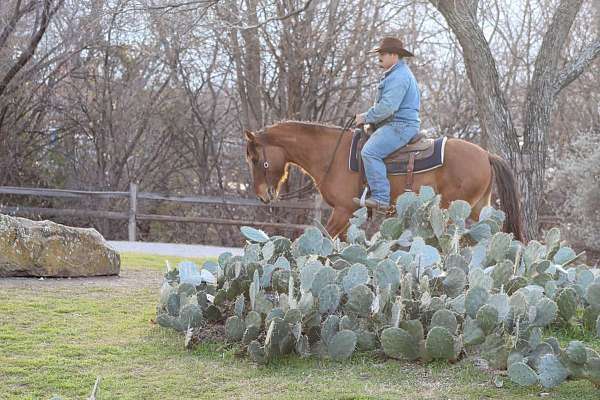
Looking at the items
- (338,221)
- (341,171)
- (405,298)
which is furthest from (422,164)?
(405,298)

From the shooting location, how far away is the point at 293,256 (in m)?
5.38

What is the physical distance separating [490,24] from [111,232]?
9.95 m

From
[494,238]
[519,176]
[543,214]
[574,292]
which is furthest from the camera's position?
[543,214]

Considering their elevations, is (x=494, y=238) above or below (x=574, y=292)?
above

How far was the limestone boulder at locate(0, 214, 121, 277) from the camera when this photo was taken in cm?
700

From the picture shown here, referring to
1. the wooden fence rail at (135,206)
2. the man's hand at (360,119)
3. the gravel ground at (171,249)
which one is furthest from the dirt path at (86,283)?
the wooden fence rail at (135,206)

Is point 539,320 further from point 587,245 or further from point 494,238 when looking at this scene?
point 587,245

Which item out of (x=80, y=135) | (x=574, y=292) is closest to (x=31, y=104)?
(x=80, y=135)

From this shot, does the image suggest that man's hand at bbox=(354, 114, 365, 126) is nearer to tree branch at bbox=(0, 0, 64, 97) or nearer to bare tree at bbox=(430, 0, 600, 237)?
bare tree at bbox=(430, 0, 600, 237)

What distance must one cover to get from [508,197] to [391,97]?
1.61 m

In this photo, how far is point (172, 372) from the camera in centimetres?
410

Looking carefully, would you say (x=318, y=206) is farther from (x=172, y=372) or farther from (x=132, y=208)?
(x=172, y=372)

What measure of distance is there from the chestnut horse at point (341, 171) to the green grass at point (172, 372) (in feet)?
10.5

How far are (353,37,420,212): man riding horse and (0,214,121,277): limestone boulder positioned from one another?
2.63m
